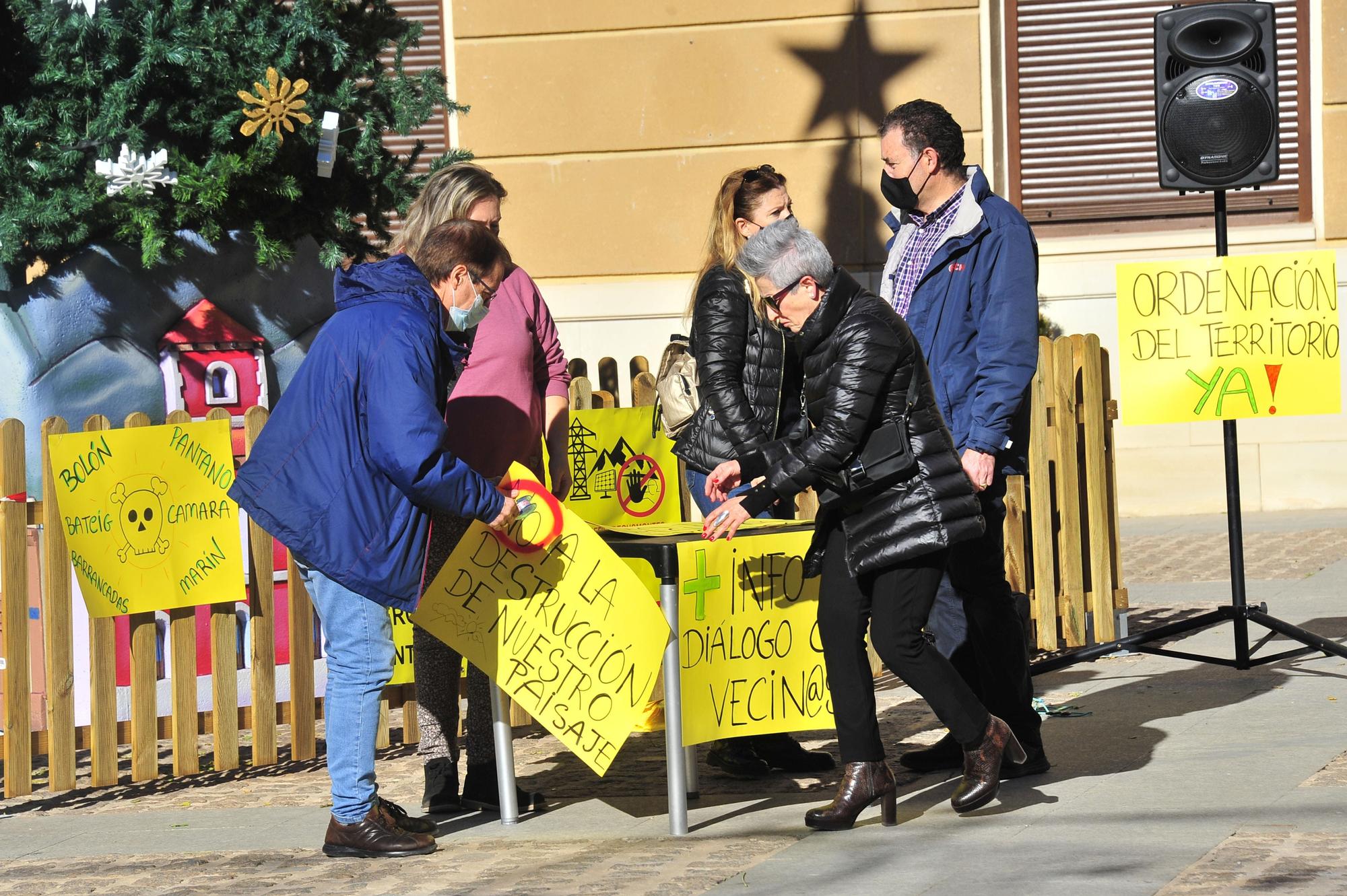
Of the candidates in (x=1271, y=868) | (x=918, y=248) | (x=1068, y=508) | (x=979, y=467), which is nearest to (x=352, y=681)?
(x=979, y=467)

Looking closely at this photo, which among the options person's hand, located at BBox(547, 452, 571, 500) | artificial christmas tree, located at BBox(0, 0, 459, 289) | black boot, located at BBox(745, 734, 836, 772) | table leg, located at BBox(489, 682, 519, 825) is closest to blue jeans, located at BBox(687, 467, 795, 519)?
person's hand, located at BBox(547, 452, 571, 500)

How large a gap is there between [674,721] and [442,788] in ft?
2.98

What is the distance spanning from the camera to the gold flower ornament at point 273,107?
7195 mm

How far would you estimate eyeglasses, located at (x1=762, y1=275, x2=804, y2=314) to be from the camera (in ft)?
15.6

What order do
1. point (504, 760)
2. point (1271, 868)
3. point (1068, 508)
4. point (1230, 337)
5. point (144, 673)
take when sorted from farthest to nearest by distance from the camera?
1. point (1068, 508)
2. point (1230, 337)
3. point (144, 673)
4. point (504, 760)
5. point (1271, 868)

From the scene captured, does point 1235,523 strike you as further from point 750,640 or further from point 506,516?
point 506,516

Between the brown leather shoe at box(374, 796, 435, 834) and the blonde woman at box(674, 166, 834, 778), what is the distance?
3.43ft

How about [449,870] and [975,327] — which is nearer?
[449,870]

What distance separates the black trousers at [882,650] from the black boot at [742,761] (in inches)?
35.6

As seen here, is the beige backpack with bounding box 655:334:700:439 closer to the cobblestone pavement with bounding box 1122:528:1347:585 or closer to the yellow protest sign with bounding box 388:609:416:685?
the yellow protest sign with bounding box 388:609:416:685

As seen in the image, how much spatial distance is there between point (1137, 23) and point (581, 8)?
4064 millimetres

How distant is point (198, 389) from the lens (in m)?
7.91

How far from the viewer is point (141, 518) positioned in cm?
587

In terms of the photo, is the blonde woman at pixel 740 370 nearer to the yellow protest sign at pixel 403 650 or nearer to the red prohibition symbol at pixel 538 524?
the red prohibition symbol at pixel 538 524
